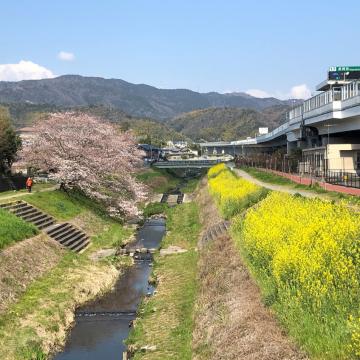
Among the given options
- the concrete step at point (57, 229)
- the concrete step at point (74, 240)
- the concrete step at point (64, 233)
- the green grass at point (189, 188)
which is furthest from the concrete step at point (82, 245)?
the green grass at point (189, 188)

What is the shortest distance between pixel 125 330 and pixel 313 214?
8.30 meters

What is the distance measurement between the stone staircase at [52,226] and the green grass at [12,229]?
2039mm

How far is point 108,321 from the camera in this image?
20375 millimetres

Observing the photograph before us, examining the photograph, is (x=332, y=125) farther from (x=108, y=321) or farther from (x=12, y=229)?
(x=108, y=321)

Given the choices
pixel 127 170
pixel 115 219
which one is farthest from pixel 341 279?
pixel 127 170

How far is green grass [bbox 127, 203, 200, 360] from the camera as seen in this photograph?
53.2 feet

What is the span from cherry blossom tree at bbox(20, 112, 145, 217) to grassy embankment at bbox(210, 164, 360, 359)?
1176 inches

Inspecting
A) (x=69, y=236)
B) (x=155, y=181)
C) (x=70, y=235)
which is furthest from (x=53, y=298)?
(x=155, y=181)

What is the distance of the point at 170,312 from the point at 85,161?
93.6 feet

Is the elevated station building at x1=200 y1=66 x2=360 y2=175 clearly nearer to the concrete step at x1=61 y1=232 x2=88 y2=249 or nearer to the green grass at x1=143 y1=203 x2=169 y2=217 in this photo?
the green grass at x1=143 y1=203 x2=169 y2=217

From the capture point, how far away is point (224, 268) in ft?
65.5

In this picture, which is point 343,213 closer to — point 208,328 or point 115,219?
point 208,328

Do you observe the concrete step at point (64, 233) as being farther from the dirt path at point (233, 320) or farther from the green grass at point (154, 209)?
the green grass at point (154, 209)

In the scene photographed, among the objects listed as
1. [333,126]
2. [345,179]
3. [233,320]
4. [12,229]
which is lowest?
[233,320]
